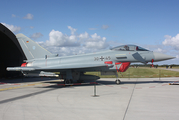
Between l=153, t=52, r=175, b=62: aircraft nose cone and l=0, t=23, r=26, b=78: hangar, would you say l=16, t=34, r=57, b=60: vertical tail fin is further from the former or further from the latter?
l=153, t=52, r=175, b=62: aircraft nose cone

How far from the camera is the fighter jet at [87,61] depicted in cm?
1235

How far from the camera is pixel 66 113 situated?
518cm

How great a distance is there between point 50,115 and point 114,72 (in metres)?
9.01

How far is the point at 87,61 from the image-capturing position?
13188 mm

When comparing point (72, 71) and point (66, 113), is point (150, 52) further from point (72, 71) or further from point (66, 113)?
point (66, 113)

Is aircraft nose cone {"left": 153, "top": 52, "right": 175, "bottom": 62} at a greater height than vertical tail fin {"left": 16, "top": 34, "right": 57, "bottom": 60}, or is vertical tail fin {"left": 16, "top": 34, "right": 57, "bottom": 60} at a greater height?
vertical tail fin {"left": 16, "top": 34, "right": 57, "bottom": 60}

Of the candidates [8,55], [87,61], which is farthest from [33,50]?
[8,55]

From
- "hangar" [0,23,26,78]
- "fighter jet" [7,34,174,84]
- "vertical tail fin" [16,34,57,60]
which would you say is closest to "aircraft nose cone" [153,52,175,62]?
"fighter jet" [7,34,174,84]

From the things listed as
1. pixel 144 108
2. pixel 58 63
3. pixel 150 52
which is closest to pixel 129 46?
pixel 150 52

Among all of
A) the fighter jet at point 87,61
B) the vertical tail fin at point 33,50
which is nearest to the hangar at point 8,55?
the vertical tail fin at point 33,50

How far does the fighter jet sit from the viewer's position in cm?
1235

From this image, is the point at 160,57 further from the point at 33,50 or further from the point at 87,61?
the point at 33,50

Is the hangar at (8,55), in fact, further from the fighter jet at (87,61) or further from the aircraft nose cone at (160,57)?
the aircraft nose cone at (160,57)

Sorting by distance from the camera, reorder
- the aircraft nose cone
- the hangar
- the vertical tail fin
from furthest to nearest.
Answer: the hangar, the vertical tail fin, the aircraft nose cone
